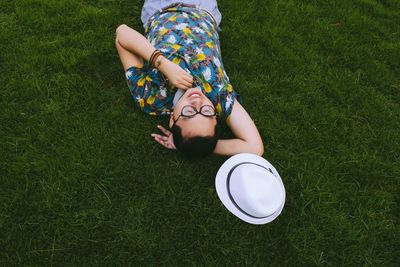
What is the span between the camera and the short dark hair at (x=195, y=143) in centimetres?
288

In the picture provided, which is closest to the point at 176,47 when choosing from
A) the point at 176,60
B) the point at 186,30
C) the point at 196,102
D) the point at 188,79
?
the point at 176,60

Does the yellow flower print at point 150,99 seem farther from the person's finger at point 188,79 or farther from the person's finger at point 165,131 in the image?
the person's finger at point 188,79

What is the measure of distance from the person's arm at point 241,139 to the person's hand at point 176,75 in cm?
55

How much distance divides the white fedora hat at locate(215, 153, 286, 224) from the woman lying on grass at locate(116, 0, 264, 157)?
0.91 feet

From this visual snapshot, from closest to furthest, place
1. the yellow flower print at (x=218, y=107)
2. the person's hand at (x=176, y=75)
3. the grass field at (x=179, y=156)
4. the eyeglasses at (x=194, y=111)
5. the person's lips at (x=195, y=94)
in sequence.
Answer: the grass field at (x=179, y=156) < the eyeglasses at (x=194, y=111) < the person's lips at (x=195, y=94) < the person's hand at (x=176, y=75) < the yellow flower print at (x=218, y=107)

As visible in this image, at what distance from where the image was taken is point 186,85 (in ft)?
10.4

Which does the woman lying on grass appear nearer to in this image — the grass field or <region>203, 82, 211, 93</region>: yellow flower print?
<region>203, 82, 211, 93</region>: yellow flower print

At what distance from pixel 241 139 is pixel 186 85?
2.43 ft

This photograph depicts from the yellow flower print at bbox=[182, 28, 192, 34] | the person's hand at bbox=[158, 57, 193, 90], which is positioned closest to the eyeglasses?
the person's hand at bbox=[158, 57, 193, 90]

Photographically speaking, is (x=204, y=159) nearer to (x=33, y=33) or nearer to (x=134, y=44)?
(x=134, y=44)

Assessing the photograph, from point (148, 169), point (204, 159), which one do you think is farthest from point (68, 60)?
point (204, 159)

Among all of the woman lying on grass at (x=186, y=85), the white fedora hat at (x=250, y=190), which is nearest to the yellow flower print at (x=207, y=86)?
the woman lying on grass at (x=186, y=85)

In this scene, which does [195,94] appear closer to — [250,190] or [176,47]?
[176,47]

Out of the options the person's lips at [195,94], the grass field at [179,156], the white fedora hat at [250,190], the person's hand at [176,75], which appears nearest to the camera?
the white fedora hat at [250,190]
